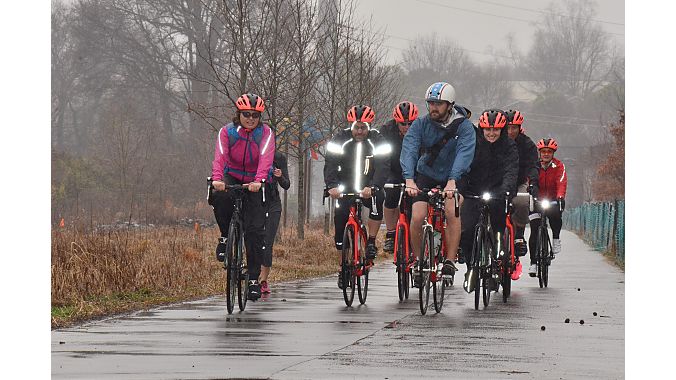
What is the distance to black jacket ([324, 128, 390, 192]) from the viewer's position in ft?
47.4

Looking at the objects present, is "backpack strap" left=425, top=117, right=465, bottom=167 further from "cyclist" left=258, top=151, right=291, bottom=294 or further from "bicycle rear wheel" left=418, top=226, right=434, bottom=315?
"cyclist" left=258, top=151, right=291, bottom=294

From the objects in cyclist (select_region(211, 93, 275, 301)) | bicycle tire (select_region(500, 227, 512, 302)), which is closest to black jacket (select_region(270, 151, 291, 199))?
cyclist (select_region(211, 93, 275, 301))

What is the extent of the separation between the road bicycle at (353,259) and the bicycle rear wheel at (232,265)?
126 centimetres

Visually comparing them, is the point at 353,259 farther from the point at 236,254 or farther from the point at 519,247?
the point at 519,247

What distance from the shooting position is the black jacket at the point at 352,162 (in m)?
14.4

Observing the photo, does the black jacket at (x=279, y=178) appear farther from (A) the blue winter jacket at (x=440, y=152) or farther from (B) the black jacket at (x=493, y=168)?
(B) the black jacket at (x=493, y=168)

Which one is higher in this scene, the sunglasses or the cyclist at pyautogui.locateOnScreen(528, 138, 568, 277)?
the sunglasses

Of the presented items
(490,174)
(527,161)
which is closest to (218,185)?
(490,174)

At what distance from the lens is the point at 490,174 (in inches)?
569

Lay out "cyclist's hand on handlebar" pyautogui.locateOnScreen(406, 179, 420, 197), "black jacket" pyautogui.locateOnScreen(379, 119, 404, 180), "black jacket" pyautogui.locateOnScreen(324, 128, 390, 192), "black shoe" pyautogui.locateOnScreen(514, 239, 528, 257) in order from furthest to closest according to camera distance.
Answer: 1. "black shoe" pyautogui.locateOnScreen(514, 239, 528, 257)
2. "black jacket" pyautogui.locateOnScreen(379, 119, 404, 180)
3. "black jacket" pyautogui.locateOnScreen(324, 128, 390, 192)
4. "cyclist's hand on handlebar" pyautogui.locateOnScreen(406, 179, 420, 197)

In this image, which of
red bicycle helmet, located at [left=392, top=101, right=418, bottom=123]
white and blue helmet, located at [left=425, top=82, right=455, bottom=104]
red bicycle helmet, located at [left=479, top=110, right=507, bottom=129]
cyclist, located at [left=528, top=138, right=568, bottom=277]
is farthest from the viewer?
cyclist, located at [left=528, top=138, right=568, bottom=277]

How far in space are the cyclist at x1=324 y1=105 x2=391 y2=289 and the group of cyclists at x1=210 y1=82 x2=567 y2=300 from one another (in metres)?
0.01

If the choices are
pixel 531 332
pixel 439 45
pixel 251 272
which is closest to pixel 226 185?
pixel 251 272

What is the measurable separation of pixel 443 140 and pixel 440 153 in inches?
5.0
